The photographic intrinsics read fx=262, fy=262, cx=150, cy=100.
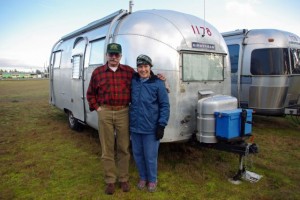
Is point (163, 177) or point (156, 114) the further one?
point (163, 177)

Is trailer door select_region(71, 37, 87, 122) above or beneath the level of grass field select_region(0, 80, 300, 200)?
above

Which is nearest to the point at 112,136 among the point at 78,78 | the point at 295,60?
the point at 78,78

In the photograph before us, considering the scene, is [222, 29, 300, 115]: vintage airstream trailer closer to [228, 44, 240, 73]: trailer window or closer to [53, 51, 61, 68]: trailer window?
[228, 44, 240, 73]: trailer window

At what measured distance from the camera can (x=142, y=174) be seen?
4.22 m

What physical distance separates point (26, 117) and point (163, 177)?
7.88 meters

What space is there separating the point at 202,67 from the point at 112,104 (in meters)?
1.92

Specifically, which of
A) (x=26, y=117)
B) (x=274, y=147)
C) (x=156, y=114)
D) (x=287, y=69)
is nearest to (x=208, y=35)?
(x=156, y=114)

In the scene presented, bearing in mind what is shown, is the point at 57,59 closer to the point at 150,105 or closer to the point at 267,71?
the point at 150,105

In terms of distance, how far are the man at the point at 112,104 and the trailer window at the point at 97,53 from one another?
1.35 metres

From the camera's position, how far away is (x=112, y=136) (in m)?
4.04

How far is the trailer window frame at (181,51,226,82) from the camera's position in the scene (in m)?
4.63

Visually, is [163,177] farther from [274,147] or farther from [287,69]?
[287,69]

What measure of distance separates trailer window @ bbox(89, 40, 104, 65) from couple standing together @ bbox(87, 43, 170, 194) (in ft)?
4.59

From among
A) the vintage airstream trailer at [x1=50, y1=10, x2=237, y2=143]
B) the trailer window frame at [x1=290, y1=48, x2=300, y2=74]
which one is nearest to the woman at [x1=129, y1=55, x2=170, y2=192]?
the vintage airstream trailer at [x1=50, y1=10, x2=237, y2=143]
